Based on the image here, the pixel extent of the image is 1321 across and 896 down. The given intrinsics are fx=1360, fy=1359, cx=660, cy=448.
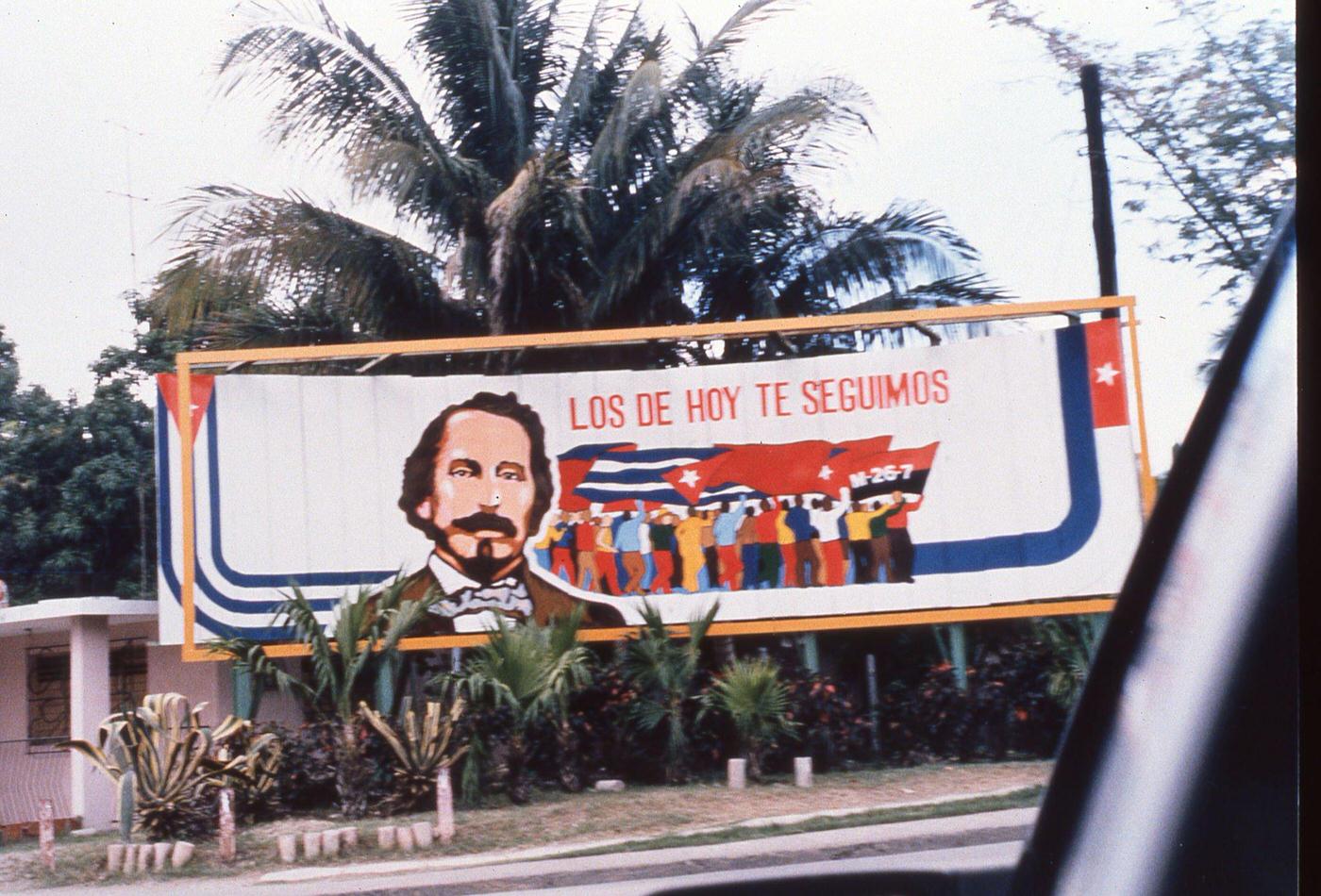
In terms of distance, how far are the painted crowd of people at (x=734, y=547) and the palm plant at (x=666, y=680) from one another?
1.53 feet

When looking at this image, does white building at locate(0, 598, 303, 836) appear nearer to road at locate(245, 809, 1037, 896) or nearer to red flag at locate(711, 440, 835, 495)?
red flag at locate(711, 440, 835, 495)

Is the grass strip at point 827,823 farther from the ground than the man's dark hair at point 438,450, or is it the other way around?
the man's dark hair at point 438,450

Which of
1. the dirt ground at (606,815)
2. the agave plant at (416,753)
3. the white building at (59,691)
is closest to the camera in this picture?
the dirt ground at (606,815)

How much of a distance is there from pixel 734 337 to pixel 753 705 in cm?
360

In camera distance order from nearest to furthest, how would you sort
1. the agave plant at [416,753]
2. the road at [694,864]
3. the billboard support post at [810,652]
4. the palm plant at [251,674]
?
1. the road at [694,864]
2. the agave plant at [416,753]
3. the palm plant at [251,674]
4. the billboard support post at [810,652]

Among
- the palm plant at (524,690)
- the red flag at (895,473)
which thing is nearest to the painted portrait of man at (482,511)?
the palm plant at (524,690)

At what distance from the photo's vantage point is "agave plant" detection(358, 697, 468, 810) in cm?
1050

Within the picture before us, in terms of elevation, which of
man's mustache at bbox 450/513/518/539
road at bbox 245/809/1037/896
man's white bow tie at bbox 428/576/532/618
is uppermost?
man's mustache at bbox 450/513/518/539

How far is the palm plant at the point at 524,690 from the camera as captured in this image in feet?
36.3

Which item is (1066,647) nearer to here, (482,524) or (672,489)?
(672,489)

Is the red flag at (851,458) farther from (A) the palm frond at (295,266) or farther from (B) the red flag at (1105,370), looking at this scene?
(A) the palm frond at (295,266)

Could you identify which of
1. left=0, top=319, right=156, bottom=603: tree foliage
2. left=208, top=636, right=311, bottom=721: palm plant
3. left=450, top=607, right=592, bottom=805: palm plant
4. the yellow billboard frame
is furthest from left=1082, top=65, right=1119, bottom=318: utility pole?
left=0, top=319, right=156, bottom=603: tree foliage

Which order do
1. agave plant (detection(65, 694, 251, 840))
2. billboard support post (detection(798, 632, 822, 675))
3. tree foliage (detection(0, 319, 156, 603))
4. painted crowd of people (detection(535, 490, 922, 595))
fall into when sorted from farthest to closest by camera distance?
tree foliage (detection(0, 319, 156, 603)) → painted crowd of people (detection(535, 490, 922, 595)) → billboard support post (detection(798, 632, 822, 675)) → agave plant (detection(65, 694, 251, 840))

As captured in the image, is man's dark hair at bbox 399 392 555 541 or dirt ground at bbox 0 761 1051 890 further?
man's dark hair at bbox 399 392 555 541
